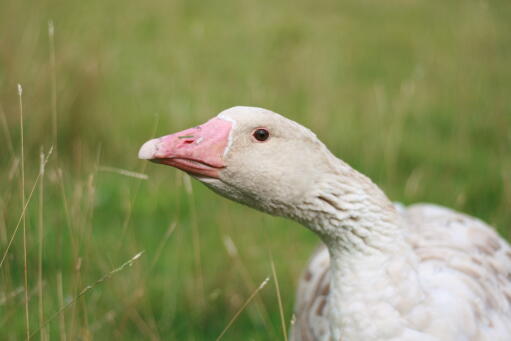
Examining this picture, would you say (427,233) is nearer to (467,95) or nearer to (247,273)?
(247,273)

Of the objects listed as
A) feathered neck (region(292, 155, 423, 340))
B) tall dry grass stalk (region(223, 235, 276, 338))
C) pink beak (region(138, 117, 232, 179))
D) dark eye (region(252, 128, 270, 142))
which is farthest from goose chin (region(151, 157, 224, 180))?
tall dry grass stalk (region(223, 235, 276, 338))

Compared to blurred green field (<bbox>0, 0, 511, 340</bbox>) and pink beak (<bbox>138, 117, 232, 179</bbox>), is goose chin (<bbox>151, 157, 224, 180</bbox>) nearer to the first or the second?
pink beak (<bbox>138, 117, 232, 179</bbox>)

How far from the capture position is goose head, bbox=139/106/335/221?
173 cm

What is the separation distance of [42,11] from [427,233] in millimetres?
4052

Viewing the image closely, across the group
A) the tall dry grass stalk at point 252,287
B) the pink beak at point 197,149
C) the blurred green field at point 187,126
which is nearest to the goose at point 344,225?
the pink beak at point 197,149

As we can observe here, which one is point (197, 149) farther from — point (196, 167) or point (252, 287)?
point (252, 287)

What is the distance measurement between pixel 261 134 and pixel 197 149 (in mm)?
210

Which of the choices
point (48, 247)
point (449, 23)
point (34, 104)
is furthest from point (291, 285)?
point (449, 23)

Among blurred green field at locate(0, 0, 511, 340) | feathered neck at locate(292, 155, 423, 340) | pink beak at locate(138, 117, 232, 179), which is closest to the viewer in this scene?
pink beak at locate(138, 117, 232, 179)

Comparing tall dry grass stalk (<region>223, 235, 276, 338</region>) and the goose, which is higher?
the goose

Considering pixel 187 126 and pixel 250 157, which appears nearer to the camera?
pixel 250 157

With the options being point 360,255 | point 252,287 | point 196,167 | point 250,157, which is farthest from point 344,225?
point 252,287

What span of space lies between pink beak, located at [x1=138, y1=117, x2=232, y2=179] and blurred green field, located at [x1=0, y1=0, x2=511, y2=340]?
392 mm

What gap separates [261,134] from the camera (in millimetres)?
1796
